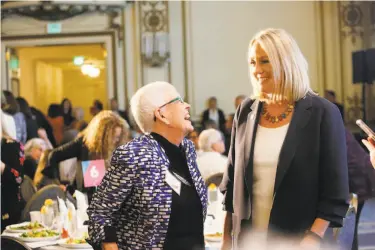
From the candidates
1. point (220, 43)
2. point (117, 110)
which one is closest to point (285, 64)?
point (117, 110)

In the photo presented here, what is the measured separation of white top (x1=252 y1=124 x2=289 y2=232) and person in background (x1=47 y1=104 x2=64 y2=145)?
27.2 feet

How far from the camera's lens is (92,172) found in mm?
4277

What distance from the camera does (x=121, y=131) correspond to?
507 centimetres

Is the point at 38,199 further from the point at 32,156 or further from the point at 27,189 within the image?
the point at 32,156

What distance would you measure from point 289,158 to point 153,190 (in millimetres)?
508

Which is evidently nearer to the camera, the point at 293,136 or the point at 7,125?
the point at 293,136

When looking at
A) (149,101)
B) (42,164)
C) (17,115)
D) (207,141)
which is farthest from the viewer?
(17,115)

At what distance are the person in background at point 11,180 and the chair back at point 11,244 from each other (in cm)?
55

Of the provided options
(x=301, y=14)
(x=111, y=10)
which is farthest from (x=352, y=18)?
(x=111, y=10)

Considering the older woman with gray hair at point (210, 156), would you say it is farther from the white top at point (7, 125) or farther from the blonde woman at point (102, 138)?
the white top at point (7, 125)

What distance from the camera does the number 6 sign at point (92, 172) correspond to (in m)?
4.24

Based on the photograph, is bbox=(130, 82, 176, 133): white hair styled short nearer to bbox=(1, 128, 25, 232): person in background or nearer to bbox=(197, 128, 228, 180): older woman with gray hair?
bbox=(1, 128, 25, 232): person in background

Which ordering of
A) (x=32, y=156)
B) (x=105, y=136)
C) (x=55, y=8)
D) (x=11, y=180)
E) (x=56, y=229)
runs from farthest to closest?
(x=55, y=8) < (x=32, y=156) < (x=105, y=136) < (x=11, y=180) < (x=56, y=229)

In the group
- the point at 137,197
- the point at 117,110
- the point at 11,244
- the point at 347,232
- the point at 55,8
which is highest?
the point at 55,8
